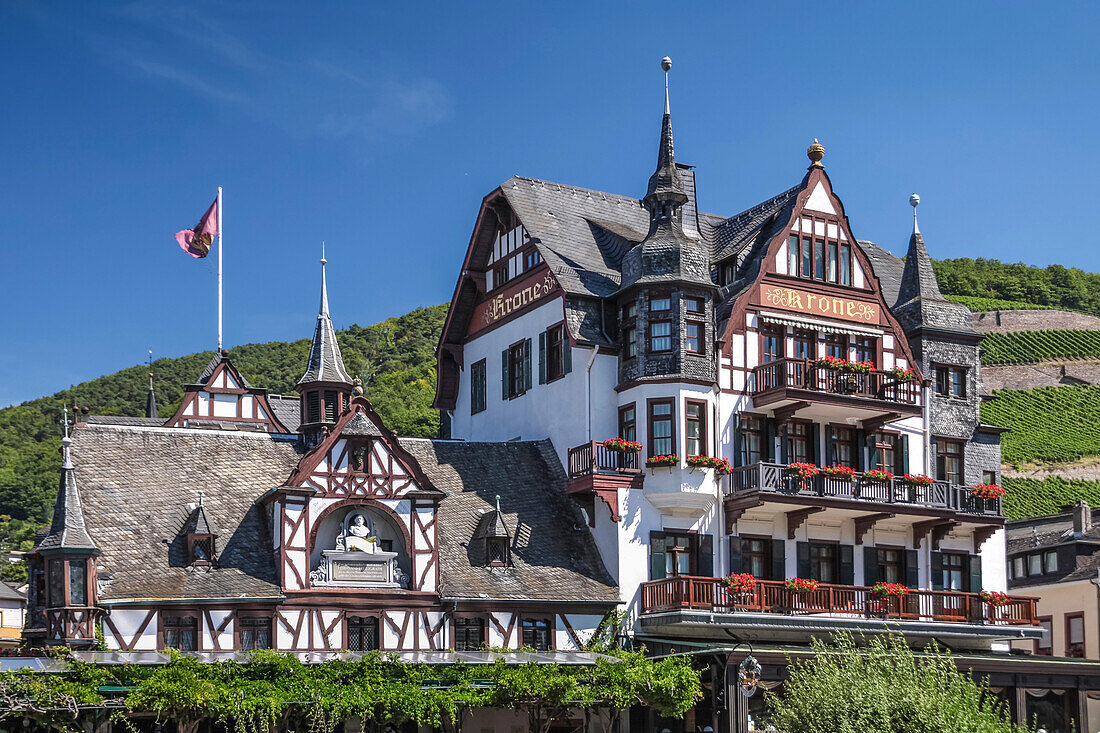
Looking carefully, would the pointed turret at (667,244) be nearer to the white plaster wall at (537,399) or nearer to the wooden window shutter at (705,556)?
the white plaster wall at (537,399)

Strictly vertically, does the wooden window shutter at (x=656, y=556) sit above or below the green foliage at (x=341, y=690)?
above

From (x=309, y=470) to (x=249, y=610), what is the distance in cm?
415

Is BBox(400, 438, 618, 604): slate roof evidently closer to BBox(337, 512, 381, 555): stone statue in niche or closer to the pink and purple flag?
BBox(337, 512, 381, 555): stone statue in niche

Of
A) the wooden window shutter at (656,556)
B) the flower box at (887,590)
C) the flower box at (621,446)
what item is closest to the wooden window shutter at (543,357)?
the flower box at (621,446)

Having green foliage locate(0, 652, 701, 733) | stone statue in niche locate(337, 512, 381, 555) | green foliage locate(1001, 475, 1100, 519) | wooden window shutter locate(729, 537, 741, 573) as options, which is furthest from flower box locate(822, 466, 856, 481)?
green foliage locate(1001, 475, 1100, 519)

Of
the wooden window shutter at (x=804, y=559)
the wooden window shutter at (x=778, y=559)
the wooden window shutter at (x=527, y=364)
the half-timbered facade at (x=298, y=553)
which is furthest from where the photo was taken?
the wooden window shutter at (x=527, y=364)

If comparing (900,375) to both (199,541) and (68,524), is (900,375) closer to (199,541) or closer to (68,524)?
(199,541)

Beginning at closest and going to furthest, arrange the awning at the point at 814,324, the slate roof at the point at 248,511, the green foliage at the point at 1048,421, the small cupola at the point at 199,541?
1. the slate roof at the point at 248,511
2. the small cupola at the point at 199,541
3. the awning at the point at 814,324
4. the green foliage at the point at 1048,421

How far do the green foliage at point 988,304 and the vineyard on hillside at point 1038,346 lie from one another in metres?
5.77

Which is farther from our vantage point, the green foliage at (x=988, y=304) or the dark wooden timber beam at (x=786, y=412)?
the green foliage at (x=988, y=304)

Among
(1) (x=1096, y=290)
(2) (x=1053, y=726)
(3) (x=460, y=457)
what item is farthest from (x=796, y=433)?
(1) (x=1096, y=290)

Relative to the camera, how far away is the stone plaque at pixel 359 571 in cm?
4353

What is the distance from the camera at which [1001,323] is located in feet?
508

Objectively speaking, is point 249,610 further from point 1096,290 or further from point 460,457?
point 1096,290
